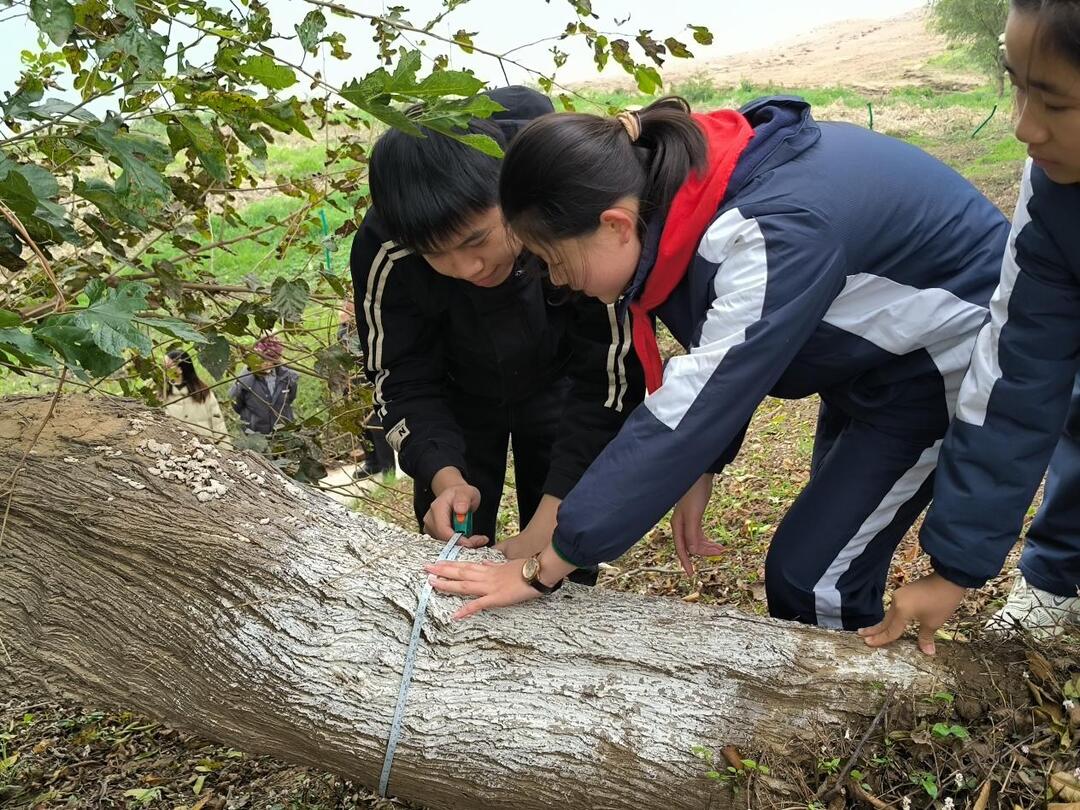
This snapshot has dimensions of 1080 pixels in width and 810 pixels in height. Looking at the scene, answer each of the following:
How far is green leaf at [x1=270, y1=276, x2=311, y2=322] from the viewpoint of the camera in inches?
101

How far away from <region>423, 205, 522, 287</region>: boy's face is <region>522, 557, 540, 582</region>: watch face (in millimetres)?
635

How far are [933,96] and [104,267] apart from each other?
62.4 ft

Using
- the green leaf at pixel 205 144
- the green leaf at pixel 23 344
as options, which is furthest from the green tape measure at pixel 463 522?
the green leaf at pixel 23 344

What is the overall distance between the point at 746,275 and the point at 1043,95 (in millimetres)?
494

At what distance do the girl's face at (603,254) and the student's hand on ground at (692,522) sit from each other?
74 centimetres

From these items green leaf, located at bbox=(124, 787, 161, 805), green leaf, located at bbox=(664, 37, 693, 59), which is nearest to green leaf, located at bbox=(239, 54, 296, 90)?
green leaf, located at bbox=(664, 37, 693, 59)

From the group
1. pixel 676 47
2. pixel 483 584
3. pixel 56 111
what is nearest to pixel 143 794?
pixel 483 584

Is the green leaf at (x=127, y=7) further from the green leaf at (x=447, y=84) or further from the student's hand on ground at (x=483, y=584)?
the student's hand on ground at (x=483, y=584)

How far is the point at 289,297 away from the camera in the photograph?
257 cm

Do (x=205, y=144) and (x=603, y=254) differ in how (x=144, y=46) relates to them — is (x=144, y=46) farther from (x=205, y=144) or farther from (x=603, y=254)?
(x=603, y=254)

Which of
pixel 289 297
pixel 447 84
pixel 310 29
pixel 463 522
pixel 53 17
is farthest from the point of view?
pixel 289 297

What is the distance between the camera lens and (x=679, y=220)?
1.64 meters

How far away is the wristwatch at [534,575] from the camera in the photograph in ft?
5.99

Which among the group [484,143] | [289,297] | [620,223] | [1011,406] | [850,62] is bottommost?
[850,62]
